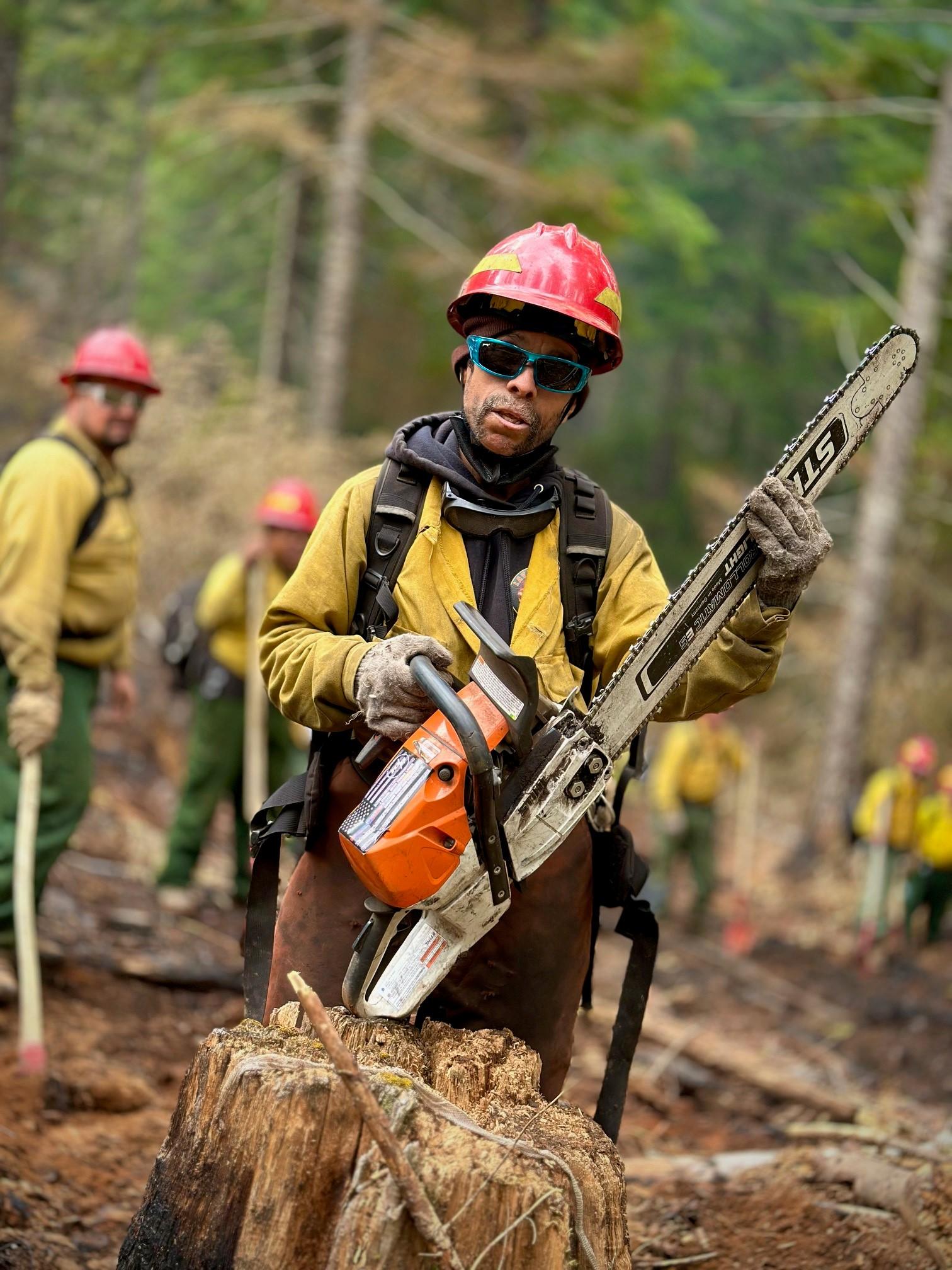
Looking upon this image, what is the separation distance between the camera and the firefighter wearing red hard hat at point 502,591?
3.06 metres

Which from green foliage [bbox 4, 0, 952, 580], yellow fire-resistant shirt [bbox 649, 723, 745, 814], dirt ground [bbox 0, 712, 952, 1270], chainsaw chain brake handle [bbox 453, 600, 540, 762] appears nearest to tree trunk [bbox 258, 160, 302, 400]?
green foliage [bbox 4, 0, 952, 580]

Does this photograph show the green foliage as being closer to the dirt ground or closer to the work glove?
the dirt ground

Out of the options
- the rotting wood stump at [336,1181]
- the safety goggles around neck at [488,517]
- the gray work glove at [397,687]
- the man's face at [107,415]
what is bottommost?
the rotting wood stump at [336,1181]

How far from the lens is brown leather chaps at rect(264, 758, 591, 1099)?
313cm

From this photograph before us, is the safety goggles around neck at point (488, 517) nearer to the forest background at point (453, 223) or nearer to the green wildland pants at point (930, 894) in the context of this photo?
the forest background at point (453, 223)

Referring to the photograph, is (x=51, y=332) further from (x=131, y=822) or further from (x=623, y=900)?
(x=623, y=900)

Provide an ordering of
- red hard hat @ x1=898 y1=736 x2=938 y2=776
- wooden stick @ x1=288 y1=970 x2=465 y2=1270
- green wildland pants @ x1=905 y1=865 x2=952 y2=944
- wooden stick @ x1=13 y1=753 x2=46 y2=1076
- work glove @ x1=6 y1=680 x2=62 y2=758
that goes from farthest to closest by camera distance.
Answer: red hard hat @ x1=898 y1=736 x2=938 y2=776
green wildland pants @ x1=905 y1=865 x2=952 y2=944
work glove @ x1=6 y1=680 x2=62 y2=758
wooden stick @ x1=13 y1=753 x2=46 y2=1076
wooden stick @ x1=288 y1=970 x2=465 y2=1270

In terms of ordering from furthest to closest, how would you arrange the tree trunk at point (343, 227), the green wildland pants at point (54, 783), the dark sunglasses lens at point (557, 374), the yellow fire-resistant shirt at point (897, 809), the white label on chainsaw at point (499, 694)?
the tree trunk at point (343, 227)
the yellow fire-resistant shirt at point (897, 809)
the green wildland pants at point (54, 783)
the dark sunglasses lens at point (557, 374)
the white label on chainsaw at point (499, 694)

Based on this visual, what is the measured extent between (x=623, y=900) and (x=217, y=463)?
1150 cm

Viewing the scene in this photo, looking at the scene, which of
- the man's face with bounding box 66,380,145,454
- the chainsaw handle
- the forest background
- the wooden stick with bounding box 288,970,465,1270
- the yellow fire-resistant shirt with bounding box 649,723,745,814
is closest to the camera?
the wooden stick with bounding box 288,970,465,1270

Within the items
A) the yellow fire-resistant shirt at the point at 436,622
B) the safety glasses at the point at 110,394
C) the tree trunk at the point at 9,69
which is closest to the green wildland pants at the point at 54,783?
the safety glasses at the point at 110,394

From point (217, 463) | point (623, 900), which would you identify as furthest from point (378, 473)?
point (217, 463)

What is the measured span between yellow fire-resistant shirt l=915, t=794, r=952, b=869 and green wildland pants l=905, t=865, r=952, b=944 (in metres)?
0.13

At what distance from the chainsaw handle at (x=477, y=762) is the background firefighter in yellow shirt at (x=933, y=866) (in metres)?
11.6
